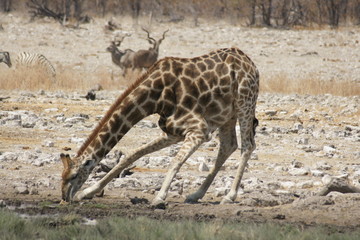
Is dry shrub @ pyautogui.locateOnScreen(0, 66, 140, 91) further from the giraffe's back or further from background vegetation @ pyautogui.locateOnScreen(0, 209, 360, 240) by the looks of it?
background vegetation @ pyautogui.locateOnScreen(0, 209, 360, 240)

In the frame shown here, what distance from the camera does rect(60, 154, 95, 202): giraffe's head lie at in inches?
338

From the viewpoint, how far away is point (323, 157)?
12711 millimetres

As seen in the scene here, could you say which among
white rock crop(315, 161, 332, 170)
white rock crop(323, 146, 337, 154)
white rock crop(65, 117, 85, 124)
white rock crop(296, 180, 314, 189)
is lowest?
white rock crop(65, 117, 85, 124)

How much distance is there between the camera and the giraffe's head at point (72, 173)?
8.59 m

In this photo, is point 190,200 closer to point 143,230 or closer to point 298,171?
point 298,171

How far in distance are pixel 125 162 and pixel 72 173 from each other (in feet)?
2.43

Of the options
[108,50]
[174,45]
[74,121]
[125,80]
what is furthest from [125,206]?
[174,45]

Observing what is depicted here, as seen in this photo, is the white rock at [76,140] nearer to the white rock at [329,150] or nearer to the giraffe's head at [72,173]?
the white rock at [329,150]

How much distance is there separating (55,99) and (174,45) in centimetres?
1829

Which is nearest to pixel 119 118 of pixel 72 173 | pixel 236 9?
pixel 72 173

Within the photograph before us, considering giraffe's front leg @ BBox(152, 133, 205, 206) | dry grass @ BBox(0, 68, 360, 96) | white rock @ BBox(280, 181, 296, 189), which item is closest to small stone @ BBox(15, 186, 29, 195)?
giraffe's front leg @ BBox(152, 133, 205, 206)

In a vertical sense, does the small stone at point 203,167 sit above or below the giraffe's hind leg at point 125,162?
A: below

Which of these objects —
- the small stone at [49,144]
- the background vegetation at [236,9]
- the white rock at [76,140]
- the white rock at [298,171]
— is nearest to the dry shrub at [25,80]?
the white rock at [76,140]

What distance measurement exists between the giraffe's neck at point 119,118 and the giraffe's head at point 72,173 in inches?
6.2
